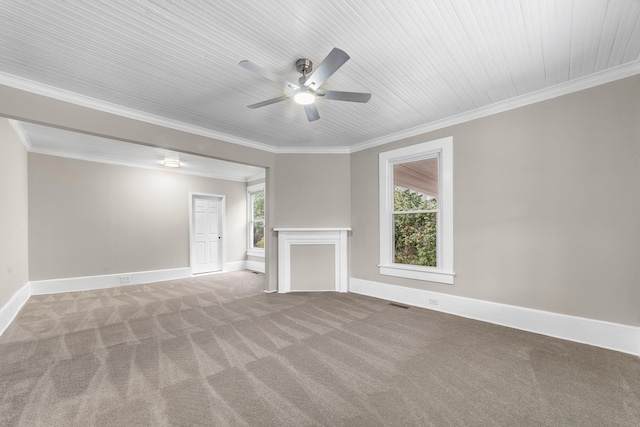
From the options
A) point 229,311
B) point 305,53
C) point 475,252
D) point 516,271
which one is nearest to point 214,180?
point 229,311

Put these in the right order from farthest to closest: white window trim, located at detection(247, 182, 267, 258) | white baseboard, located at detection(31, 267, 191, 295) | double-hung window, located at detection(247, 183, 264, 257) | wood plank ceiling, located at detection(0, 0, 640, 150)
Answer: double-hung window, located at detection(247, 183, 264, 257) < white window trim, located at detection(247, 182, 267, 258) < white baseboard, located at detection(31, 267, 191, 295) < wood plank ceiling, located at detection(0, 0, 640, 150)

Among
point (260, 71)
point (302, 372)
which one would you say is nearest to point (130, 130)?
point (260, 71)

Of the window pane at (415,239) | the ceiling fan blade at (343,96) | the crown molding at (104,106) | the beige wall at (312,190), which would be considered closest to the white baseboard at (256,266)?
the beige wall at (312,190)

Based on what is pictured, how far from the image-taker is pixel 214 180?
6.88m

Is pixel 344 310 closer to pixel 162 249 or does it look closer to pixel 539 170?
pixel 539 170

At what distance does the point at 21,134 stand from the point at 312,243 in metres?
4.60

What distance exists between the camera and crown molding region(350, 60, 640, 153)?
256cm

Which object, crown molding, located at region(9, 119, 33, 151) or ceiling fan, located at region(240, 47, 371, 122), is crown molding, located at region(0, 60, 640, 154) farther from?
ceiling fan, located at region(240, 47, 371, 122)

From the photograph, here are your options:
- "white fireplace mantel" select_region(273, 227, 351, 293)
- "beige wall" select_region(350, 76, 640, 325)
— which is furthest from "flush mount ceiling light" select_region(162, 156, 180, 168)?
"beige wall" select_region(350, 76, 640, 325)

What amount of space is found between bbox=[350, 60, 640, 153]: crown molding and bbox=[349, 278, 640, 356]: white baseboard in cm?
228

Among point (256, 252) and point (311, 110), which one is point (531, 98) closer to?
point (311, 110)

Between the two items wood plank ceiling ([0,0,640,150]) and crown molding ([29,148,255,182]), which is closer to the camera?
wood plank ceiling ([0,0,640,150])

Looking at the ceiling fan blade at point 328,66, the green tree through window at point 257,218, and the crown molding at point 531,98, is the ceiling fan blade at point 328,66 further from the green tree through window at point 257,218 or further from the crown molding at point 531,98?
the green tree through window at point 257,218

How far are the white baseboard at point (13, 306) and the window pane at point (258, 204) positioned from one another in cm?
439
